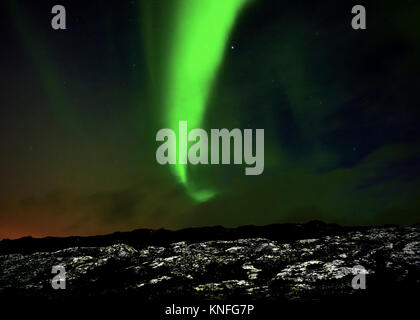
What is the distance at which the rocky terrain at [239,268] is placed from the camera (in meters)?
9.08

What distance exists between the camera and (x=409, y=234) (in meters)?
12.5

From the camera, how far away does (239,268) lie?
38.1ft

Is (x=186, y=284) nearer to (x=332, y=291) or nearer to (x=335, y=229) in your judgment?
(x=332, y=291)

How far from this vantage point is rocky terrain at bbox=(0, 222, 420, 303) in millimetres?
9078
